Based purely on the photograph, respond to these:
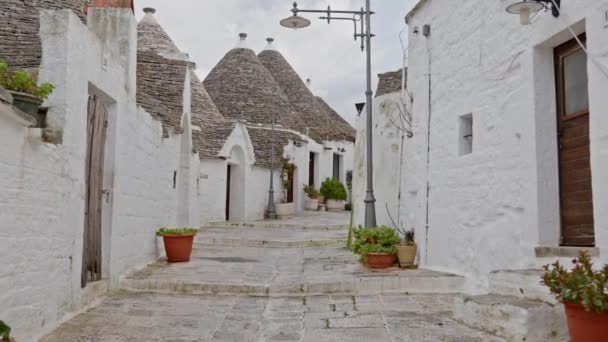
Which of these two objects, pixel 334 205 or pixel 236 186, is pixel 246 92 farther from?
pixel 334 205

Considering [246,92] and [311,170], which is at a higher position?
[246,92]

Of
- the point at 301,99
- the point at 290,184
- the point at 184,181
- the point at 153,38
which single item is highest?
the point at 301,99

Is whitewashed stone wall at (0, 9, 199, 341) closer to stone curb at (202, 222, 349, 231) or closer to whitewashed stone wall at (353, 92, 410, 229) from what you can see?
whitewashed stone wall at (353, 92, 410, 229)

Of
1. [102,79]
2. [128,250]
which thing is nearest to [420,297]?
[128,250]

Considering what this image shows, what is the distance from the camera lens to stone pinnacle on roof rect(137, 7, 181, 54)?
17141mm

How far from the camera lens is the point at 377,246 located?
8.00 meters

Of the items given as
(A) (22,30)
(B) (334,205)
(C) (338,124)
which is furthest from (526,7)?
(C) (338,124)

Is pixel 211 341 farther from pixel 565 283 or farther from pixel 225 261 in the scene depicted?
pixel 225 261

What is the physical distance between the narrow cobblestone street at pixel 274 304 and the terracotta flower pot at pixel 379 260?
0.18m

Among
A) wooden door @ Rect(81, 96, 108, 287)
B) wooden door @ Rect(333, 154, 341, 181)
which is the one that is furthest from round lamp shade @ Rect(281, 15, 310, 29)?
wooden door @ Rect(333, 154, 341, 181)

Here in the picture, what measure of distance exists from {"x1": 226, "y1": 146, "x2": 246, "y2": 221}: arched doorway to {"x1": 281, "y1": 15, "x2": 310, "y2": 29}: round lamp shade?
A: 33.2 feet

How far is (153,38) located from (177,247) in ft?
33.7

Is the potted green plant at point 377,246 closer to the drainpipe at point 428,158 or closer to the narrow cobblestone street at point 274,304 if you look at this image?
the narrow cobblestone street at point 274,304

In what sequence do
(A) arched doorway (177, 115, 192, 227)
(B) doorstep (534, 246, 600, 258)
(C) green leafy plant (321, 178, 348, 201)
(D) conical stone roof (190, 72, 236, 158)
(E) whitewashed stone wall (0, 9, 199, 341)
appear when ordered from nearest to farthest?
1. (E) whitewashed stone wall (0, 9, 199, 341)
2. (B) doorstep (534, 246, 600, 258)
3. (A) arched doorway (177, 115, 192, 227)
4. (D) conical stone roof (190, 72, 236, 158)
5. (C) green leafy plant (321, 178, 348, 201)
